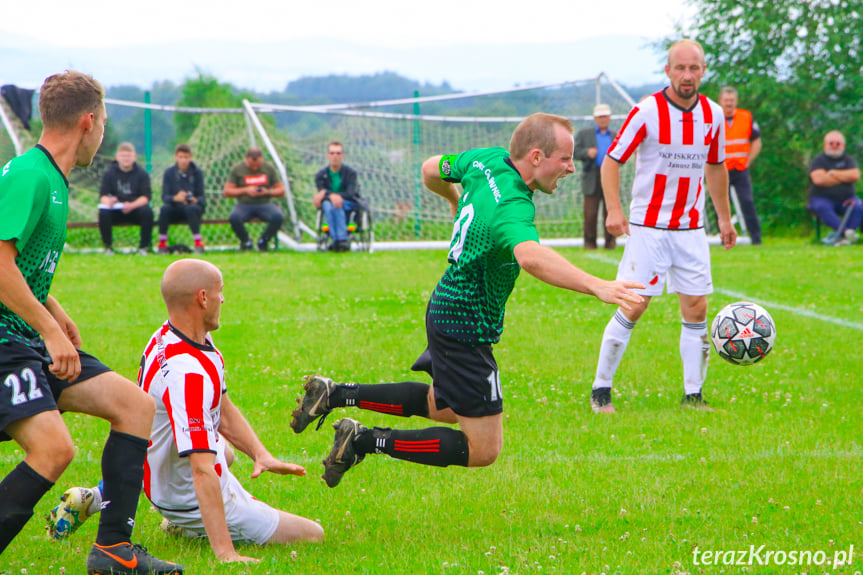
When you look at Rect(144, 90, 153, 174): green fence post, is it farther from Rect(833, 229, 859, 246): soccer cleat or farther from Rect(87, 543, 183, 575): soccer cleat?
Rect(87, 543, 183, 575): soccer cleat

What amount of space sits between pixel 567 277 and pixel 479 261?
82 centimetres

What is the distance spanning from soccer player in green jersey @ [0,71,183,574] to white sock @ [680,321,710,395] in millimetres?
4390

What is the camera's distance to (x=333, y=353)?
872 cm

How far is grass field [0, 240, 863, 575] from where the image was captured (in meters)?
4.31

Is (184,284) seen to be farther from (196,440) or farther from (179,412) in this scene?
(196,440)

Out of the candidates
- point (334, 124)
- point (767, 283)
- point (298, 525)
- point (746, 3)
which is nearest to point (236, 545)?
point (298, 525)

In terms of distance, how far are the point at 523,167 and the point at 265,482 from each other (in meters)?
2.40

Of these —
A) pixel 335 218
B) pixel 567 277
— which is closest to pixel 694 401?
pixel 567 277

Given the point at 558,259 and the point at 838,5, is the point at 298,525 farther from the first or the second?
the point at 838,5

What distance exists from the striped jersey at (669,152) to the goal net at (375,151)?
1298 centimetres

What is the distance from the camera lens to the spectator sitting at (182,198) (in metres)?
17.7

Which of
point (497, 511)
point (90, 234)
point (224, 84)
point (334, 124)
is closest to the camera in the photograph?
point (497, 511)

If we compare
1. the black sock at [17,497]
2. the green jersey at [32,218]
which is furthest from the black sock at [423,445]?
the green jersey at [32,218]

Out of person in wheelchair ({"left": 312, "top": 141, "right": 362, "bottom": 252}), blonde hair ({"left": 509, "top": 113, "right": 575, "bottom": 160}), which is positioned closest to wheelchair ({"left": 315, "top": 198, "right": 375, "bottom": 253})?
person in wheelchair ({"left": 312, "top": 141, "right": 362, "bottom": 252})
